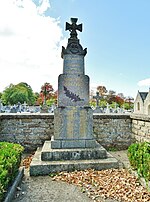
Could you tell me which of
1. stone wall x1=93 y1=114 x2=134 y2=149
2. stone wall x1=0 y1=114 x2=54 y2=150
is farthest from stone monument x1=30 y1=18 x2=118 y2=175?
stone wall x1=93 y1=114 x2=134 y2=149

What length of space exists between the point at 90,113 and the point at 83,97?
490 millimetres

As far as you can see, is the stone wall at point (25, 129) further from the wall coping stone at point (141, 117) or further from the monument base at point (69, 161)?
the wall coping stone at point (141, 117)

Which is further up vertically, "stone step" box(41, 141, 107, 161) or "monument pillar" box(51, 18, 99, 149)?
"monument pillar" box(51, 18, 99, 149)

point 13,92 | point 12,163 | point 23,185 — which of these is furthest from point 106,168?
point 13,92

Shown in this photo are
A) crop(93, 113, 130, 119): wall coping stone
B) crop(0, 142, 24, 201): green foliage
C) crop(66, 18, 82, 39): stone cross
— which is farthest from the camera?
crop(93, 113, 130, 119): wall coping stone

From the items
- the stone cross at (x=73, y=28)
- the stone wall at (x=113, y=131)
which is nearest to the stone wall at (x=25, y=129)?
the stone wall at (x=113, y=131)

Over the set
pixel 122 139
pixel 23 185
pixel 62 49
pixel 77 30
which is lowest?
pixel 23 185

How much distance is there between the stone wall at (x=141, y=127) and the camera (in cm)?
663

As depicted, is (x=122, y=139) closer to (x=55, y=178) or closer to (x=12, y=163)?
(x=55, y=178)

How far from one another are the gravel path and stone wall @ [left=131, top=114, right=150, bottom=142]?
3.47m

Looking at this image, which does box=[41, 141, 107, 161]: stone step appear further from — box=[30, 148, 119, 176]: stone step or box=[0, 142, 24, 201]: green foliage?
box=[0, 142, 24, 201]: green foliage

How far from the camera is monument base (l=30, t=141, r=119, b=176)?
4824mm

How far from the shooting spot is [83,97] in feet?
19.7

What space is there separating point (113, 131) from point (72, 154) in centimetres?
297
